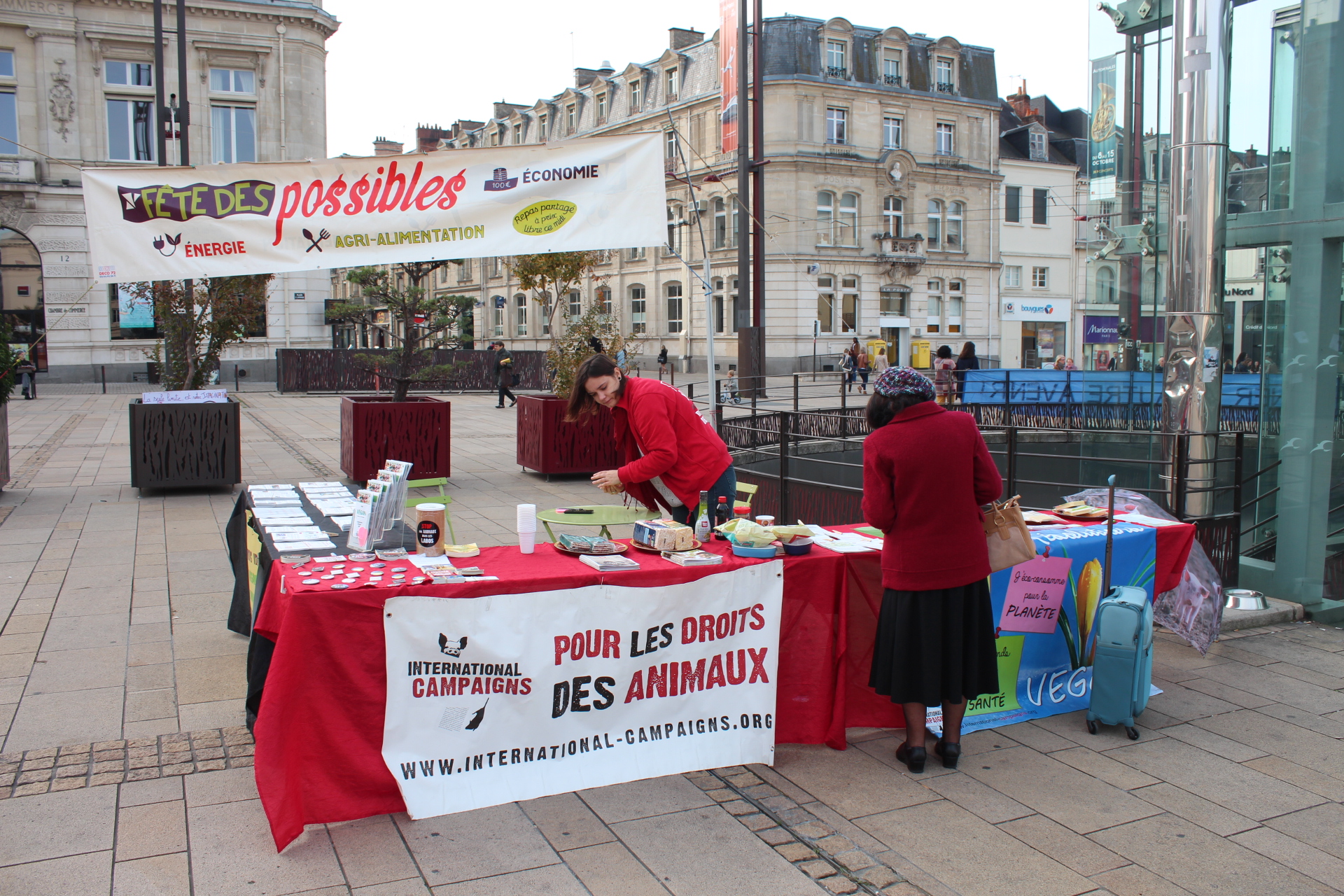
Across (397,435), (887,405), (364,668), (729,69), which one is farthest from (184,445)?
(729,69)

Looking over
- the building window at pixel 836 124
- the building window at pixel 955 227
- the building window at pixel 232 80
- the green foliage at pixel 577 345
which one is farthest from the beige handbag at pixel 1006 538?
the building window at pixel 955 227

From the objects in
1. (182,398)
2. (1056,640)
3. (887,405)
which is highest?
(887,405)

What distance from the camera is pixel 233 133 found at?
105 ft

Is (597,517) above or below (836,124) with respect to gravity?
below

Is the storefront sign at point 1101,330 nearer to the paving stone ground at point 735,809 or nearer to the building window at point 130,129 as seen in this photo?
the paving stone ground at point 735,809

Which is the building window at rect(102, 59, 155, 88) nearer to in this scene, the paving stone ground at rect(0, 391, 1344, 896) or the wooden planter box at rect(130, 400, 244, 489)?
the wooden planter box at rect(130, 400, 244, 489)

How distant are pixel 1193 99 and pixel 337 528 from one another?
6.29 m

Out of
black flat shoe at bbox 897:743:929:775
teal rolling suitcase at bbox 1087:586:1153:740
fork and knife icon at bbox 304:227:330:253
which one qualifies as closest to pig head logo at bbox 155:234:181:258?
fork and knife icon at bbox 304:227:330:253

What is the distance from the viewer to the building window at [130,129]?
31219 mm

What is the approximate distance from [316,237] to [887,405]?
4.24 m

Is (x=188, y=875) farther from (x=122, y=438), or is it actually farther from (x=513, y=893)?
(x=122, y=438)

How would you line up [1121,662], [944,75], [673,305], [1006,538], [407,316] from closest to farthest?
[1006,538]
[1121,662]
[407,316]
[944,75]
[673,305]

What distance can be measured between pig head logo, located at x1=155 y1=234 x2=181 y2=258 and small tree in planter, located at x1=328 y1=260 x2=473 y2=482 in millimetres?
3923

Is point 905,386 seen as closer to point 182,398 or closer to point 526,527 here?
point 526,527
